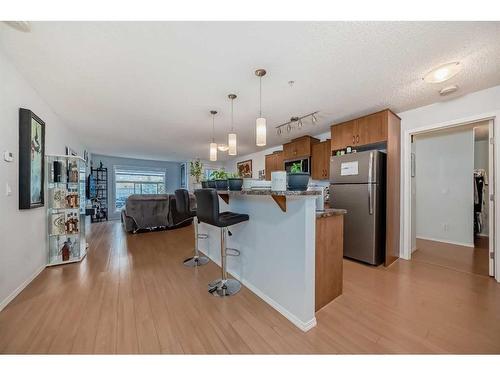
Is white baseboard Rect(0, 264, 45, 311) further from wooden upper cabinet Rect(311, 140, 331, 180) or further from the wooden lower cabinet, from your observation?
wooden upper cabinet Rect(311, 140, 331, 180)

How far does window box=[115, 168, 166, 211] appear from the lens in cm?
741

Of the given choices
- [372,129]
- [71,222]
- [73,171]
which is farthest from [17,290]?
[372,129]

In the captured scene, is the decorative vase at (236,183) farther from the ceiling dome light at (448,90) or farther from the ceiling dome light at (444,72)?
the ceiling dome light at (448,90)

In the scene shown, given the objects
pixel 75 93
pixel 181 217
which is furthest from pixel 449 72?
pixel 181 217

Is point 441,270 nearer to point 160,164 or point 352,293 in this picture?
point 352,293

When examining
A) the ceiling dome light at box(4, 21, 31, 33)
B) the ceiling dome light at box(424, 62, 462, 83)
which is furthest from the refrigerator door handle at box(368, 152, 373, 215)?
the ceiling dome light at box(4, 21, 31, 33)

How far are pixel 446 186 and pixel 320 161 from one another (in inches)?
97.9

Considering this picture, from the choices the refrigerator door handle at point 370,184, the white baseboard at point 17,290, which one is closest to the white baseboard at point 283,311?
the refrigerator door handle at point 370,184

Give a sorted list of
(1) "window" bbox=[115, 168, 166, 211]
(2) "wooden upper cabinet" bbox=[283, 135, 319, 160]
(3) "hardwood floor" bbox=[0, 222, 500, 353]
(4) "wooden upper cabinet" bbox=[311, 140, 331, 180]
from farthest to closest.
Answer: (1) "window" bbox=[115, 168, 166, 211] → (2) "wooden upper cabinet" bbox=[283, 135, 319, 160] → (4) "wooden upper cabinet" bbox=[311, 140, 331, 180] → (3) "hardwood floor" bbox=[0, 222, 500, 353]

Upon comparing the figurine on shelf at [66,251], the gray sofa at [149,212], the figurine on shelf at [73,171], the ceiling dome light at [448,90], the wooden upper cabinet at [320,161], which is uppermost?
the ceiling dome light at [448,90]

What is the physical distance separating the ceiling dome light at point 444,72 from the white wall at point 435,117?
896 millimetres

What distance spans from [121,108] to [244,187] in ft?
7.88

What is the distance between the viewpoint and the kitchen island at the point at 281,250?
1461mm

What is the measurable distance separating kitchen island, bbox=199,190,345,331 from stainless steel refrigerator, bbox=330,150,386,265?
119cm
